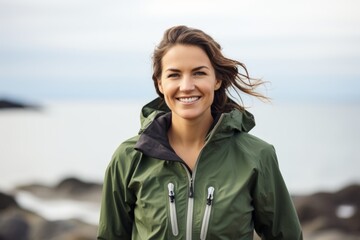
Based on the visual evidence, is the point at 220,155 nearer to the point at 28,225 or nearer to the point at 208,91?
the point at 208,91

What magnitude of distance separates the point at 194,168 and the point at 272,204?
303mm

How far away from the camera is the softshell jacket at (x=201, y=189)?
315cm

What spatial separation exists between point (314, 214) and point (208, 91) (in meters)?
7.52

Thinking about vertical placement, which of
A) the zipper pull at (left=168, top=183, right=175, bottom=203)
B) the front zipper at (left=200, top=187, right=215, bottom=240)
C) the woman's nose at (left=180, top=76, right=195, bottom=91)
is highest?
the woman's nose at (left=180, top=76, right=195, bottom=91)

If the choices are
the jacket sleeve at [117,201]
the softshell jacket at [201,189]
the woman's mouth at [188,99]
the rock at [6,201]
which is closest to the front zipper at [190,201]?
the softshell jacket at [201,189]

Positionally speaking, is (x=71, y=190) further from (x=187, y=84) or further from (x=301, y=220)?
(x=187, y=84)

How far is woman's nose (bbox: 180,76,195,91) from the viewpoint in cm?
318

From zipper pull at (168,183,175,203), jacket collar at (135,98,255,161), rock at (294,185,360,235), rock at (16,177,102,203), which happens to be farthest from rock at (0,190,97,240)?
zipper pull at (168,183,175,203)

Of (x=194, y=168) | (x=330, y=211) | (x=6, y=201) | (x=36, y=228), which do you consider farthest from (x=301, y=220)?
(x=194, y=168)

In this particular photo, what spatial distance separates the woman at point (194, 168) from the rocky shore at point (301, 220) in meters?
6.94

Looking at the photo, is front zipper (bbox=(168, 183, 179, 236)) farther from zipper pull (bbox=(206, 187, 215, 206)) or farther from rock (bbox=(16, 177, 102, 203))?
rock (bbox=(16, 177, 102, 203))

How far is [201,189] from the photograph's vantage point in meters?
3.18

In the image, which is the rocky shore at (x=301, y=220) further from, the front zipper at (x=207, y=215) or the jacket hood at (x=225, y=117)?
the front zipper at (x=207, y=215)

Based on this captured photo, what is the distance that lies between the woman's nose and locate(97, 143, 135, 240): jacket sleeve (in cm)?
33
